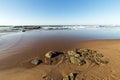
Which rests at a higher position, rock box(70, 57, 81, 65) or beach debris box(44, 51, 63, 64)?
rock box(70, 57, 81, 65)

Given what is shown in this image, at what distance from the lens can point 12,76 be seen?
487 centimetres

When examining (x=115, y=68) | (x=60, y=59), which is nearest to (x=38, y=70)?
(x=60, y=59)

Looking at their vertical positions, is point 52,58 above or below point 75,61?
below

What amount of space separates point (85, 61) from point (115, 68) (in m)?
1.75

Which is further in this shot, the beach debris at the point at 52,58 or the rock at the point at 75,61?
the beach debris at the point at 52,58

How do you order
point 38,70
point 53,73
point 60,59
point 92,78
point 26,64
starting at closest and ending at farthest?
1. point 92,78
2. point 53,73
3. point 38,70
4. point 26,64
5. point 60,59

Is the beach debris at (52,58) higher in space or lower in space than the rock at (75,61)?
lower

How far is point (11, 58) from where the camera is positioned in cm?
713

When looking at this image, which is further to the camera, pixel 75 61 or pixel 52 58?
pixel 52 58

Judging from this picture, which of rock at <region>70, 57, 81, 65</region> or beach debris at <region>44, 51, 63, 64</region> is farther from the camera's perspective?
beach debris at <region>44, 51, 63, 64</region>

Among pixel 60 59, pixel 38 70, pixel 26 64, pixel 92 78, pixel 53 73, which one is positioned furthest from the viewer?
pixel 60 59

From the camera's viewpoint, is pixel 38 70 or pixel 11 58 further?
pixel 11 58

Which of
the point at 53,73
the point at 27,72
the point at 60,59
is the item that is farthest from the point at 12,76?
the point at 60,59

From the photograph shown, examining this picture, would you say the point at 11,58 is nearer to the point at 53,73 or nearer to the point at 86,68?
the point at 53,73
